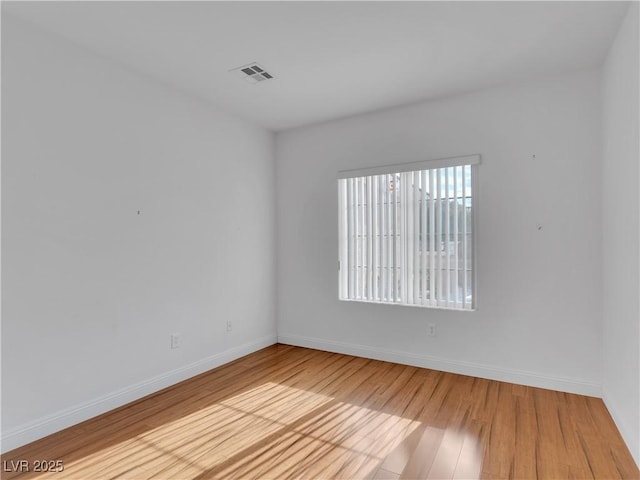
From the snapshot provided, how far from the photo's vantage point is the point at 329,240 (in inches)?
167

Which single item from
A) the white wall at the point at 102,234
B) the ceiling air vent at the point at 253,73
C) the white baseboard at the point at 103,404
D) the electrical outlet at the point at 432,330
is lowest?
the white baseboard at the point at 103,404

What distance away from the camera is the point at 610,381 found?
2631 millimetres

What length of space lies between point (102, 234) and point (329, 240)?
7.89ft

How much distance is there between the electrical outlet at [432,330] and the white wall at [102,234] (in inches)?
84.7

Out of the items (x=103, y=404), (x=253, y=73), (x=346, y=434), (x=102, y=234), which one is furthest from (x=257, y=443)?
(x=253, y=73)

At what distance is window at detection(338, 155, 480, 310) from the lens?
342 centimetres

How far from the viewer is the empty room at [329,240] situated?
219cm

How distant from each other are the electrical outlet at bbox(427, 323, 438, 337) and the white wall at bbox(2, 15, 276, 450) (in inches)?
84.7

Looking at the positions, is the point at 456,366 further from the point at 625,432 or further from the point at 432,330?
the point at 625,432

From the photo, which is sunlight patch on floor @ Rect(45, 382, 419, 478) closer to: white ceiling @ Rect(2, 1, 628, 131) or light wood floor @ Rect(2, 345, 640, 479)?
light wood floor @ Rect(2, 345, 640, 479)

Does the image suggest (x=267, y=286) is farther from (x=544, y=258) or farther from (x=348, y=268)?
(x=544, y=258)

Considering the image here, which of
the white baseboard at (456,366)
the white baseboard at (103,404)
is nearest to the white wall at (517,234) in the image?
the white baseboard at (456,366)

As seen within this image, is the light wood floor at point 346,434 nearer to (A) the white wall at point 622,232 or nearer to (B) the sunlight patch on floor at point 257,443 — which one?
(B) the sunlight patch on floor at point 257,443

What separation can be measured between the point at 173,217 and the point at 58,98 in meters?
1.24
